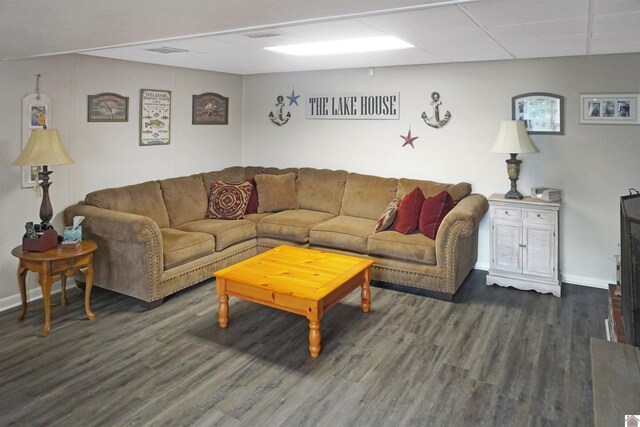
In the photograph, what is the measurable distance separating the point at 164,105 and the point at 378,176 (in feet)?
8.04

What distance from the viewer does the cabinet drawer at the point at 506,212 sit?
4.27m

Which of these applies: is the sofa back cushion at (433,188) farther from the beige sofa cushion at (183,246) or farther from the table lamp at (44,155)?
the table lamp at (44,155)

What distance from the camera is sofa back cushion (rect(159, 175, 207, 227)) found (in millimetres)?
4832

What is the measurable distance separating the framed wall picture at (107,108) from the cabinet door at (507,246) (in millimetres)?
3714

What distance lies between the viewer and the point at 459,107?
4832 millimetres

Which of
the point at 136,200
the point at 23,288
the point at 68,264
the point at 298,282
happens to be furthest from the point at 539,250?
the point at 23,288

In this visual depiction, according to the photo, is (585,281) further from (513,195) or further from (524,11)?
(524,11)

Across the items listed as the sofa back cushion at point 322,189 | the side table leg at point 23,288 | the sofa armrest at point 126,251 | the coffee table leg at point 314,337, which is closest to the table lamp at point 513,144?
the sofa back cushion at point 322,189

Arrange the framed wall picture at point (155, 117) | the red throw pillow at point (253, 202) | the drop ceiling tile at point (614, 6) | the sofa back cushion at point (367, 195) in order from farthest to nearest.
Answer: the red throw pillow at point (253, 202), the sofa back cushion at point (367, 195), the framed wall picture at point (155, 117), the drop ceiling tile at point (614, 6)

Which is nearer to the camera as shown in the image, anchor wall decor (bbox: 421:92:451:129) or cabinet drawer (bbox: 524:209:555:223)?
cabinet drawer (bbox: 524:209:555:223)

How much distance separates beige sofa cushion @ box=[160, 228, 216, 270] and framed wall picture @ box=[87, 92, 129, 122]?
1191 mm

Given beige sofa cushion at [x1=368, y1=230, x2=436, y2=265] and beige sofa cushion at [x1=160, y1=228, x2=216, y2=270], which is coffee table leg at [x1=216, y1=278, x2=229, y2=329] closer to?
beige sofa cushion at [x1=160, y1=228, x2=216, y2=270]

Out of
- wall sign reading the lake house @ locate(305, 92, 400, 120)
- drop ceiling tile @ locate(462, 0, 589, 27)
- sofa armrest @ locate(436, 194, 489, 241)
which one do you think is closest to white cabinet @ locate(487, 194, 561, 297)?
sofa armrest @ locate(436, 194, 489, 241)

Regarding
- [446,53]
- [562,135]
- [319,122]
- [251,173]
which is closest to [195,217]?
[251,173]
